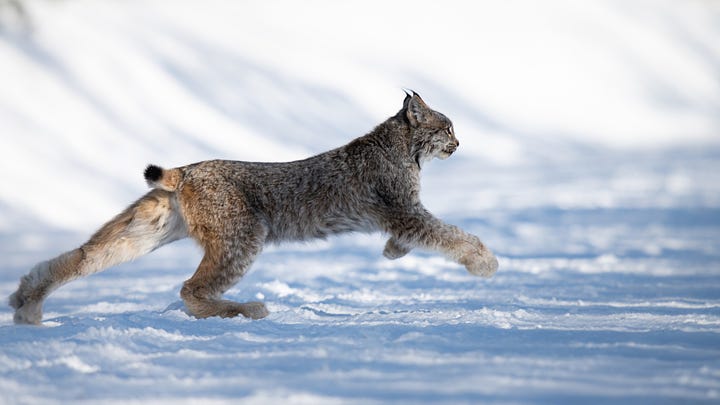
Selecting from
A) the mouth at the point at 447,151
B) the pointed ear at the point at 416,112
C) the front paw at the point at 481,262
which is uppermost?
the pointed ear at the point at 416,112

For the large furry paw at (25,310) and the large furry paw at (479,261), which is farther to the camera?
the large furry paw at (479,261)

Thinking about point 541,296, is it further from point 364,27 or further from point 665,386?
point 364,27

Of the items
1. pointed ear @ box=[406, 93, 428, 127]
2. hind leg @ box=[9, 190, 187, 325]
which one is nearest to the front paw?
pointed ear @ box=[406, 93, 428, 127]

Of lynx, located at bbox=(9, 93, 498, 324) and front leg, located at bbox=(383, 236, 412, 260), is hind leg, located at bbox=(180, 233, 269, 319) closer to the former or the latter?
lynx, located at bbox=(9, 93, 498, 324)

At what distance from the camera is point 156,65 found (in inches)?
830

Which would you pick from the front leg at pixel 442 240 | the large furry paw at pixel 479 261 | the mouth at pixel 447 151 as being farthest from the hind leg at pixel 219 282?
the mouth at pixel 447 151

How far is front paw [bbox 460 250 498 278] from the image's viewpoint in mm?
5664

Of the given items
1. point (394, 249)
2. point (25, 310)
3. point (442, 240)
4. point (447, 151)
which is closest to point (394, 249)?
point (394, 249)

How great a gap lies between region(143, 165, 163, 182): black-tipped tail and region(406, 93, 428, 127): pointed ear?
5.77ft

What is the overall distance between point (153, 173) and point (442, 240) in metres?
1.80

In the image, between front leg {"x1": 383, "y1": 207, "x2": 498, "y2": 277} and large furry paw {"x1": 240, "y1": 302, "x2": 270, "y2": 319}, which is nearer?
large furry paw {"x1": 240, "y1": 302, "x2": 270, "y2": 319}

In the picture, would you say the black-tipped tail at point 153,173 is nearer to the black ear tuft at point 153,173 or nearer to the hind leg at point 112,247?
the black ear tuft at point 153,173

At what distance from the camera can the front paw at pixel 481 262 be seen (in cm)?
566

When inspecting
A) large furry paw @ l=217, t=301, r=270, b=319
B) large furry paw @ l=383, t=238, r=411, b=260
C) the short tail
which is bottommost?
large furry paw @ l=217, t=301, r=270, b=319
